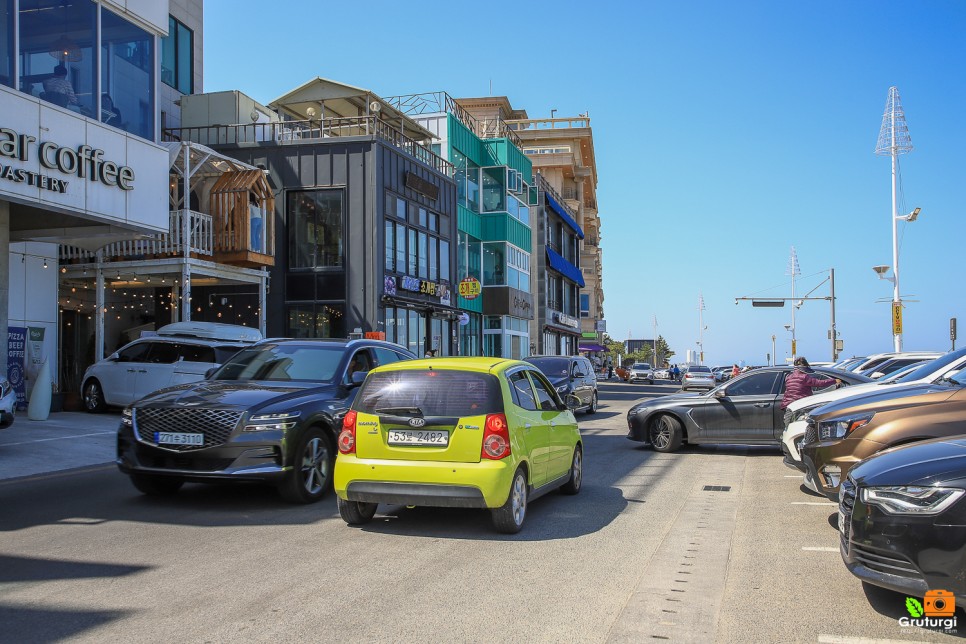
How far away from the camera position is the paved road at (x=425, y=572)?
4855 mm

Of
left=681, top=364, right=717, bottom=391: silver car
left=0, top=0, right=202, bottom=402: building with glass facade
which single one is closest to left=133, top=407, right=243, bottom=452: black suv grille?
left=0, top=0, right=202, bottom=402: building with glass facade

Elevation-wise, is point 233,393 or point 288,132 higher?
point 288,132

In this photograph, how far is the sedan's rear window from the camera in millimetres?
7512

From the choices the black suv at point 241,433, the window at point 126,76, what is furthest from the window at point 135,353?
the black suv at point 241,433

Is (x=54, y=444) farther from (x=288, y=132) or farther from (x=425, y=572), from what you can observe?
(x=288, y=132)

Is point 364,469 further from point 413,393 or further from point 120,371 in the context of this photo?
point 120,371

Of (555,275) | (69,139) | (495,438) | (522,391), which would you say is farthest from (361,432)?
(555,275)

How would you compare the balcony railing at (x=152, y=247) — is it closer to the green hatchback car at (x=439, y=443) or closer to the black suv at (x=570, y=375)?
the black suv at (x=570, y=375)

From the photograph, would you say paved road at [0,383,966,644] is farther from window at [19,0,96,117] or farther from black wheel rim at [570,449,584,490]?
window at [19,0,96,117]

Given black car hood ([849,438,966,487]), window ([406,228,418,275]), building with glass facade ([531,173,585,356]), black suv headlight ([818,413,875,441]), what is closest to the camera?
black car hood ([849,438,966,487])

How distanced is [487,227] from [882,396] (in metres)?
36.0

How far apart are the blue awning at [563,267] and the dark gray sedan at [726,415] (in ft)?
145

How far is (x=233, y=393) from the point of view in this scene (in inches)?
347

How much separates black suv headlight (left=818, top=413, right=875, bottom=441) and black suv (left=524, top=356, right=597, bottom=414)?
13135 mm
